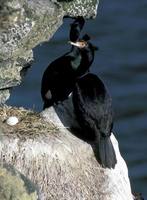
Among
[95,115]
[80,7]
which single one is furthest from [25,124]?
[80,7]

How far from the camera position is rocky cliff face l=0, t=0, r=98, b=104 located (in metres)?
8.12

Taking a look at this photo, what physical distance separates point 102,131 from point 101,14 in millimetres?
7041

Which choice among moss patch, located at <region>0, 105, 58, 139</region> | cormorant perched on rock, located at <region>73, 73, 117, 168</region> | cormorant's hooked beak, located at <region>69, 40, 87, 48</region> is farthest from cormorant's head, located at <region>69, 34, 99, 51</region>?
moss patch, located at <region>0, 105, 58, 139</region>

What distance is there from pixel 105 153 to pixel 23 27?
1.80 metres

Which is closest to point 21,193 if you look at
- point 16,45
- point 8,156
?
point 16,45

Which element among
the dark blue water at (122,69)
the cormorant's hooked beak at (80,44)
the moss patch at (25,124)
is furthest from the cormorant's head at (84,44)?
the dark blue water at (122,69)

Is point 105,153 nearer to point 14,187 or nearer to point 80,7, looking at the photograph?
point 80,7

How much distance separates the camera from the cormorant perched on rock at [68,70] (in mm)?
9984

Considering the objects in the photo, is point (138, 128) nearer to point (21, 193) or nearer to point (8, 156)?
point (8, 156)

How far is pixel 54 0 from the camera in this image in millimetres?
8742

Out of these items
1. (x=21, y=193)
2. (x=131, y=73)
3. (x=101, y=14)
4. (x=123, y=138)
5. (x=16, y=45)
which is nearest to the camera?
(x=21, y=193)

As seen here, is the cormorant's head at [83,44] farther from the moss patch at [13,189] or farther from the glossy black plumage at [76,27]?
the moss patch at [13,189]

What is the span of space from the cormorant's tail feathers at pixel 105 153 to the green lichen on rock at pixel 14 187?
292 cm

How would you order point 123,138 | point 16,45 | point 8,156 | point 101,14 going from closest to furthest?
point 16,45 → point 8,156 → point 123,138 → point 101,14
